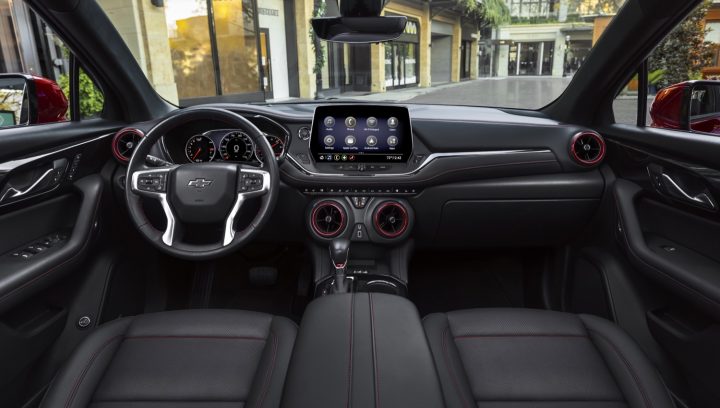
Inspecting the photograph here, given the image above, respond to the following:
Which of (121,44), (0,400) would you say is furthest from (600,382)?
(121,44)

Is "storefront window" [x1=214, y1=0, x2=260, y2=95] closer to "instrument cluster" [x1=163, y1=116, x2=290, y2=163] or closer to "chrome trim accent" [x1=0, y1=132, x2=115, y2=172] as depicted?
"instrument cluster" [x1=163, y1=116, x2=290, y2=163]

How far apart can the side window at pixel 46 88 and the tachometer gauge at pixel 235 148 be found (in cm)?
73

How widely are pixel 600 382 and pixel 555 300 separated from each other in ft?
4.03

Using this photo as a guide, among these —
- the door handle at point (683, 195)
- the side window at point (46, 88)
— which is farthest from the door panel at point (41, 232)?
the door handle at point (683, 195)

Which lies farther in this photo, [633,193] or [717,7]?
[633,193]

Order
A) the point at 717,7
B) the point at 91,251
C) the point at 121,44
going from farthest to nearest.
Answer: the point at 121,44
the point at 91,251
the point at 717,7

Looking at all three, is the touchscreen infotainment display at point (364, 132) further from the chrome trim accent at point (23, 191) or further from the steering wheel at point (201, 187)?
the chrome trim accent at point (23, 191)

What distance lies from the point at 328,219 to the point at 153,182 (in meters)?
0.82

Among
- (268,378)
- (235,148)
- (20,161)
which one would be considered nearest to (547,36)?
(235,148)

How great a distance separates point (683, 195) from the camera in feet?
5.43

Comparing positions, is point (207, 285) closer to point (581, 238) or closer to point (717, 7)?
point (581, 238)

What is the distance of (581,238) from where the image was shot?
7.69 ft

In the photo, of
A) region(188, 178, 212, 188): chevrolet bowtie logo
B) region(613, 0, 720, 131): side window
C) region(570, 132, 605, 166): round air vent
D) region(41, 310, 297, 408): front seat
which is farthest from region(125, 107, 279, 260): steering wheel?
region(613, 0, 720, 131): side window

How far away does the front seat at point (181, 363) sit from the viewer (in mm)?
1217
